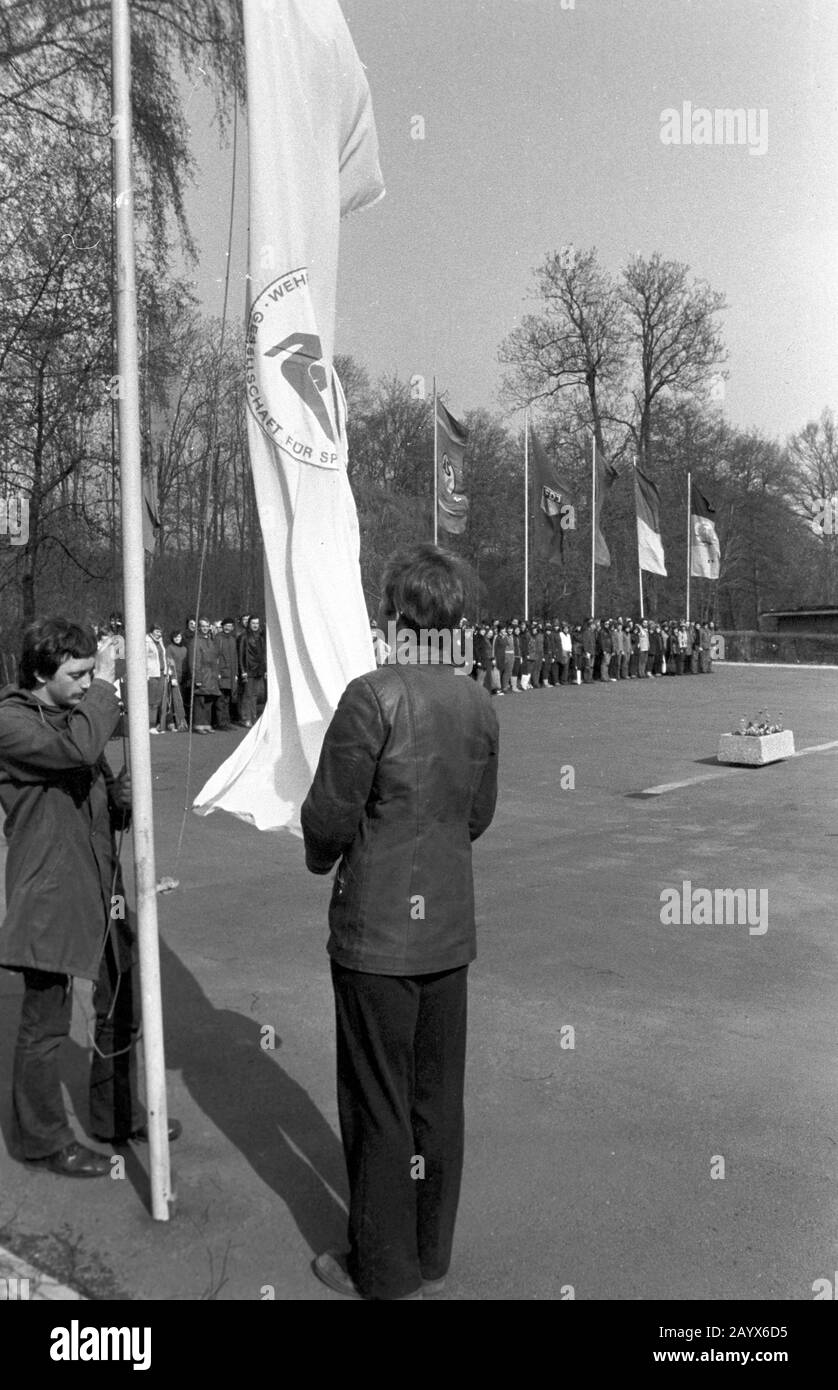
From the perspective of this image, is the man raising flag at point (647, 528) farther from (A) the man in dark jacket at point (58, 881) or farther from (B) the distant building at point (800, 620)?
(A) the man in dark jacket at point (58, 881)

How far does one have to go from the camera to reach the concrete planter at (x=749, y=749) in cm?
1584

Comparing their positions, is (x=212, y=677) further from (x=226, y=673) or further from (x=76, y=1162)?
(x=76, y=1162)

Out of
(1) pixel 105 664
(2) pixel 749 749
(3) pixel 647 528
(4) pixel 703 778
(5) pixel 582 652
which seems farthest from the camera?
(3) pixel 647 528

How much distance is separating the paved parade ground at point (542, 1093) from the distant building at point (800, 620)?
128 feet

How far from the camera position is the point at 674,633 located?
3566 cm

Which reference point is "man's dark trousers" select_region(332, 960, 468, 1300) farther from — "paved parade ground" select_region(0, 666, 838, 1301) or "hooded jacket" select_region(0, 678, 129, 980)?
"hooded jacket" select_region(0, 678, 129, 980)

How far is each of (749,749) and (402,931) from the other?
13.5 meters

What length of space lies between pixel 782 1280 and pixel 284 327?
Answer: 387 centimetres

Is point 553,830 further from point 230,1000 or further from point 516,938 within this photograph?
point 230,1000

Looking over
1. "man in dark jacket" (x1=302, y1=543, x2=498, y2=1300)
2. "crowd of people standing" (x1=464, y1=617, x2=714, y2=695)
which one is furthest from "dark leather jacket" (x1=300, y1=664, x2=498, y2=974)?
"crowd of people standing" (x1=464, y1=617, x2=714, y2=695)

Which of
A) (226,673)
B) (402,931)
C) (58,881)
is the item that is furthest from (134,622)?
(226,673)

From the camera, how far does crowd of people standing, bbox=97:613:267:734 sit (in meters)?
18.6

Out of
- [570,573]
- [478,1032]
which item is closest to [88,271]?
[478,1032]

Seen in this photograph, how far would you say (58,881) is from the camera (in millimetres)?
3971
